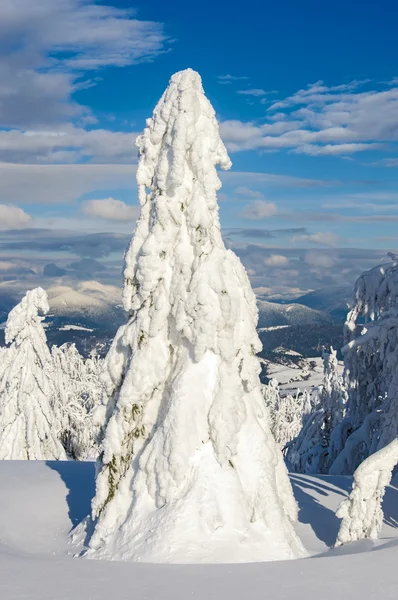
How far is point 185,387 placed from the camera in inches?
410

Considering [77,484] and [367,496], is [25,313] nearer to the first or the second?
Result: [77,484]

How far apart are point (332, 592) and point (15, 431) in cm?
2054

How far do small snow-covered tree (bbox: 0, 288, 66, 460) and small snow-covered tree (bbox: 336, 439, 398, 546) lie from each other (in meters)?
17.5

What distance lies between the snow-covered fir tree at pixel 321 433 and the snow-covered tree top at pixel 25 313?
12.0 m

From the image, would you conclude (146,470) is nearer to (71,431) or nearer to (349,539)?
(349,539)

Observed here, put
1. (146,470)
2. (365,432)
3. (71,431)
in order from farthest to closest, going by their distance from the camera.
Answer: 1. (71,431)
2. (365,432)
3. (146,470)

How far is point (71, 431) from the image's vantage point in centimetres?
3494

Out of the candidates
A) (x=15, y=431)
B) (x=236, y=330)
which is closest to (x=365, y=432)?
(x=236, y=330)

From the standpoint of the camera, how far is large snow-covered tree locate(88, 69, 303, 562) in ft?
32.8

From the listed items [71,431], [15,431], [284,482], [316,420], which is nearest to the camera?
[284,482]

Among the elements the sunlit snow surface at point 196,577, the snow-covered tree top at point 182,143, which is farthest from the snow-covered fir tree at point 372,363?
the snow-covered tree top at point 182,143

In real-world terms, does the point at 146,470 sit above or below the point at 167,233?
below

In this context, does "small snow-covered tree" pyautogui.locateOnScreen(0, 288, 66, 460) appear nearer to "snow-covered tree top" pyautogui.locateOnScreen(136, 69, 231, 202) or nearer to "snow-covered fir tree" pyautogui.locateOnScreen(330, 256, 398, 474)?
"snow-covered fir tree" pyautogui.locateOnScreen(330, 256, 398, 474)

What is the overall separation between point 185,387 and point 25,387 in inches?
649
